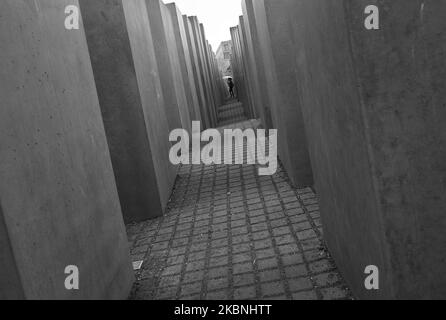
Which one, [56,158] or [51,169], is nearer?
[51,169]

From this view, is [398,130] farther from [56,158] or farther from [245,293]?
[56,158]

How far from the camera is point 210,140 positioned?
15102 mm

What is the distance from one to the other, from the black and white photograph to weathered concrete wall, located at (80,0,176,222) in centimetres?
2

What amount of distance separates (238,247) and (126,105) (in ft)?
9.36

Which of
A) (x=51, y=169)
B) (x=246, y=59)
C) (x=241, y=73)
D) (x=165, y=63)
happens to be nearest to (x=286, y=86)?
(x=51, y=169)

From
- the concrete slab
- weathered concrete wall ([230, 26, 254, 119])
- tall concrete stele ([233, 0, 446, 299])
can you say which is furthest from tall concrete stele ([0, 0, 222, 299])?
weathered concrete wall ([230, 26, 254, 119])

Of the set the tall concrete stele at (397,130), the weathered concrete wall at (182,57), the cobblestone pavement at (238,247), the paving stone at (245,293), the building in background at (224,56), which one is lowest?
the paving stone at (245,293)

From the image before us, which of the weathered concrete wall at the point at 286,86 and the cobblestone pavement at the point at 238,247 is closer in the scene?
the cobblestone pavement at the point at 238,247

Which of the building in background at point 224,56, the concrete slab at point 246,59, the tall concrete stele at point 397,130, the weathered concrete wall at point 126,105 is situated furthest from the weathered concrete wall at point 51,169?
the building in background at point 224,56

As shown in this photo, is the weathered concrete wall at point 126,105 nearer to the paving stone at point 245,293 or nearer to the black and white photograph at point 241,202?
the black and white photograph at point 241,202

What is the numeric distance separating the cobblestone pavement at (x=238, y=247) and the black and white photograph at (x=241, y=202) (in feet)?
0.09

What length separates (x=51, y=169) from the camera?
3.35 meters

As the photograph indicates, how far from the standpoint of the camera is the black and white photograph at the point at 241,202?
2.89 metres

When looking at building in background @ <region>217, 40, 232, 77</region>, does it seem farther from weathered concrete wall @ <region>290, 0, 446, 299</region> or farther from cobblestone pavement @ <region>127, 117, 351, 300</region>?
weathered concrete wall @ <region>290, 0, 446, 299</region>
